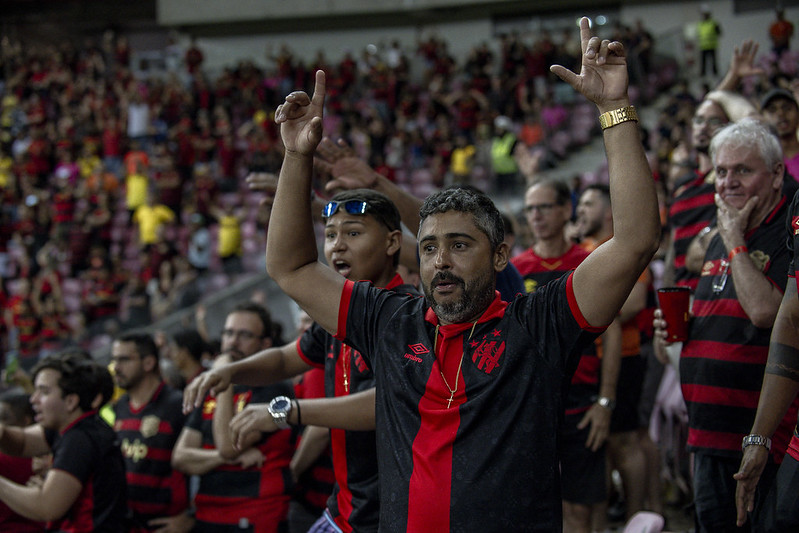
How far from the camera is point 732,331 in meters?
3.01

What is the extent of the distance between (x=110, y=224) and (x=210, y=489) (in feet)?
33.3

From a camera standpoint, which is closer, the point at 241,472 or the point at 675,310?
the point at 675,310

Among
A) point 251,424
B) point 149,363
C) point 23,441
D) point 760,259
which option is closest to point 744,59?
point 760,259

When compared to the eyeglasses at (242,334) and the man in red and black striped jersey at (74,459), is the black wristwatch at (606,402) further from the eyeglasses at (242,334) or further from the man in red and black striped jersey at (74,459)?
the man in red and black striped jersey at (74,459)

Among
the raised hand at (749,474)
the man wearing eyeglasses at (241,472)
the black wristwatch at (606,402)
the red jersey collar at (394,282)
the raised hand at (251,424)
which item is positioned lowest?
the man wearing eyeglasses at (241,472)

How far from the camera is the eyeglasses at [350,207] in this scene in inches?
115

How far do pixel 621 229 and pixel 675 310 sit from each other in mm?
1186

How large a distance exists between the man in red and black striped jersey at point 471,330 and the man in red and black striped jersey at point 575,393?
5.54 feet

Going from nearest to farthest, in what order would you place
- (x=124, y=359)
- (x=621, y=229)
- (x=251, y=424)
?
(x=621, y=229) → (x=251, y=424) → (x=124, y=359)

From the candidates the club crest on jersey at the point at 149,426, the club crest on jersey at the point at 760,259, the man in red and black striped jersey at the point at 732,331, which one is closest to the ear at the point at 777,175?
the man in red and black striped jersey at the point at 732,331

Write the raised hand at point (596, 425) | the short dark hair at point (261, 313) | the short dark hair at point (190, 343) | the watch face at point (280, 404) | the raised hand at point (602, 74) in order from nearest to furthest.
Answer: the raised hand at point (602, 74) < the watch face at point (280, 404) < the raised hand at point (596, 425) < the short dark hair at point (261, 313) < the short dark hair at point (190, 343)

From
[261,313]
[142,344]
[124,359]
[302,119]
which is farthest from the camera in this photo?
[142,344]

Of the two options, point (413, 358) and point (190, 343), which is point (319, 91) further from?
point (190, 343)

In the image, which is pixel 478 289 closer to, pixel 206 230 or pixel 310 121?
pixel 310 121
